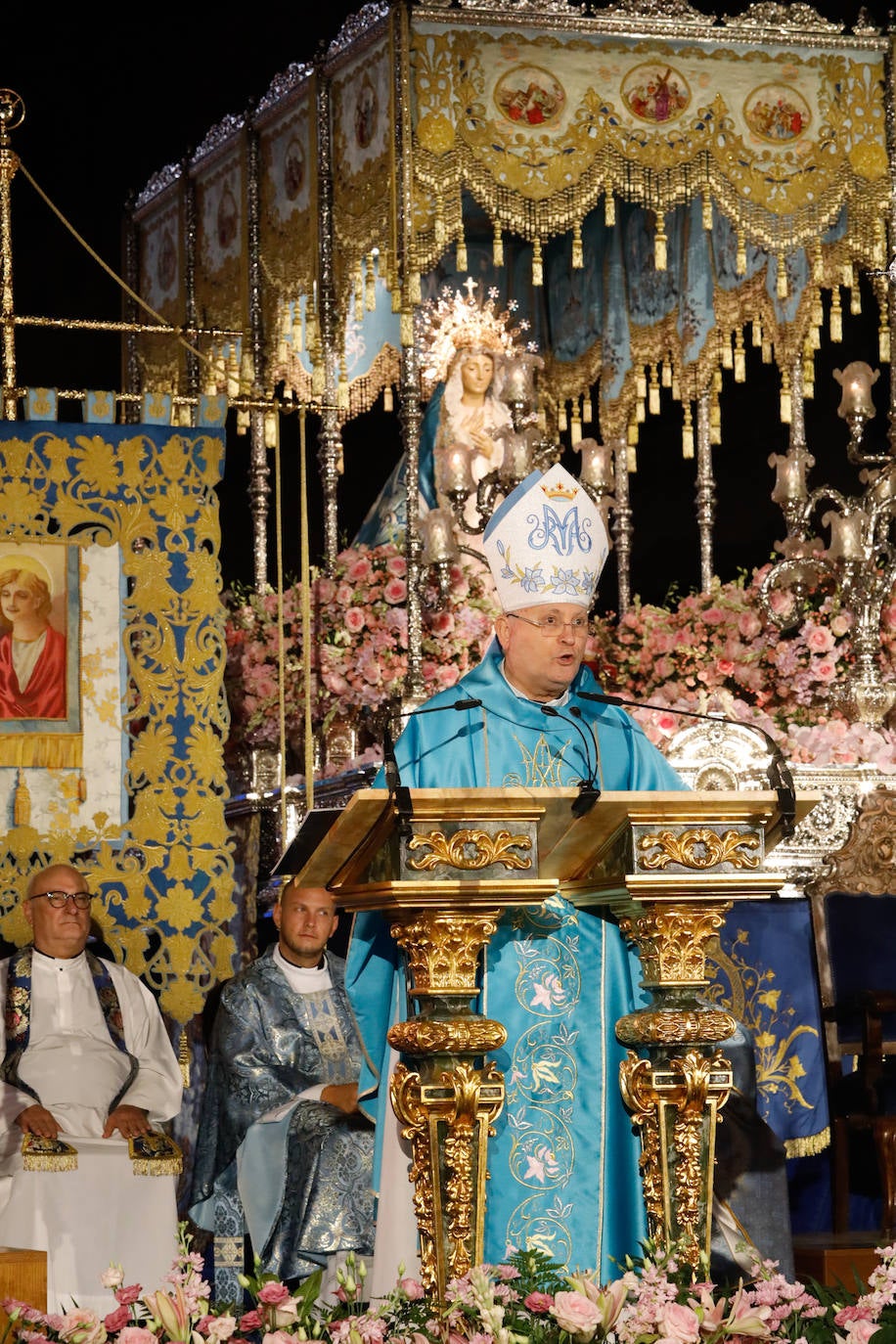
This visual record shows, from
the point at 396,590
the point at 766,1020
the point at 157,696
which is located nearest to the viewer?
the point at 766,1020

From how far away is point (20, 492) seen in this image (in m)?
6.47

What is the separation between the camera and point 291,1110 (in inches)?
237

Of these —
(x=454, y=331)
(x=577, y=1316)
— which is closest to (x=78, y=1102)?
(x=577, y=1316)

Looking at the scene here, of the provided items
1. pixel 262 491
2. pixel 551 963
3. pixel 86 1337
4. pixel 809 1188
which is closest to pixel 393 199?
pixel 262 491

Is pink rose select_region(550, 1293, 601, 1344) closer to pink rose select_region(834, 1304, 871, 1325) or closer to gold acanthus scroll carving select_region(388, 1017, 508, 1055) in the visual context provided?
pink rose select_region(834, 1304, 871, 1325)

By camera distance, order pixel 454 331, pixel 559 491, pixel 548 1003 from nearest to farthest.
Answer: pixel 548 1003 → pixel 559 491 → pixel 454 331

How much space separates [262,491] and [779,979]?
3367 mm

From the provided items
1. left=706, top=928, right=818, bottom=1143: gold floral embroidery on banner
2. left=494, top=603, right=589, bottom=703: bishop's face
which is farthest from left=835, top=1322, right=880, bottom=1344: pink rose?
left=706, top=928, right=818, bottom=1143: gold floral embroidery on banner

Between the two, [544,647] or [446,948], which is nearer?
[446,948]

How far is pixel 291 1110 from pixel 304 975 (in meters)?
0.51

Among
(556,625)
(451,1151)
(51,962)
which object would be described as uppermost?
(556,625)

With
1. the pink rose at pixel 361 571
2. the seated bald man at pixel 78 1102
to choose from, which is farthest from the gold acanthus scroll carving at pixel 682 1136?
the pink rose at pixel 361 571

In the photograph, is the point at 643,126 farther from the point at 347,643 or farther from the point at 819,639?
the point at 347,643

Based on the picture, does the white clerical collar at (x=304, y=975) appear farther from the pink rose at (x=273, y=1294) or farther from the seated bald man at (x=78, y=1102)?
the pink rose at (x=273, y=1294)
